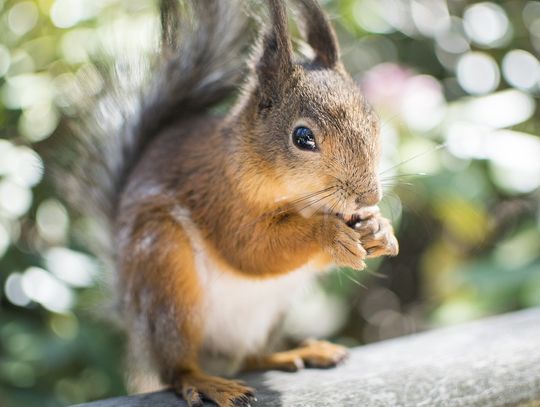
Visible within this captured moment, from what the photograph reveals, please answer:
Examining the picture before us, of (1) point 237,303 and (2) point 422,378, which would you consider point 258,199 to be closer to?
(1) point 237,303

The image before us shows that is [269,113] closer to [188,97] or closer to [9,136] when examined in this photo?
[188,97]

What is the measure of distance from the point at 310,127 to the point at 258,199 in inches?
5.9

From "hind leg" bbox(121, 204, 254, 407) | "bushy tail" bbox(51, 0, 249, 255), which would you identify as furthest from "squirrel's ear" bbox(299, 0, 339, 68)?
"hind leg" bbox(121, 204, 254, 407)

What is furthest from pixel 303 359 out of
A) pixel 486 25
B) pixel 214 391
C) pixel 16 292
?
pixel 486 25

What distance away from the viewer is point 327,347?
1265 mm

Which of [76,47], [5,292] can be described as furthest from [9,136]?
[5,292]

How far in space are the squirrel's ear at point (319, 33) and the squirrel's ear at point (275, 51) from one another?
10cm

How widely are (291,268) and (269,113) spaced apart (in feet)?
0.77

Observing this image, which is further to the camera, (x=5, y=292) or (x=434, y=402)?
(x=5, y=292)

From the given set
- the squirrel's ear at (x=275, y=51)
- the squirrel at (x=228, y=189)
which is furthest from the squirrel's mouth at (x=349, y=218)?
the squirrel's ear at (x=275, y=51)

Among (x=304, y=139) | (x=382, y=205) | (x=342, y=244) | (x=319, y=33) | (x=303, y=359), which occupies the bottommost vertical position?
(x=303, y=359)

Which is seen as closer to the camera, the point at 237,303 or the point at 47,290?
the point at 237,303

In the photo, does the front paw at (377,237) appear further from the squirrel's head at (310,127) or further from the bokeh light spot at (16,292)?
the bokeh light spot at (16,292)

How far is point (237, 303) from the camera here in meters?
1.17
